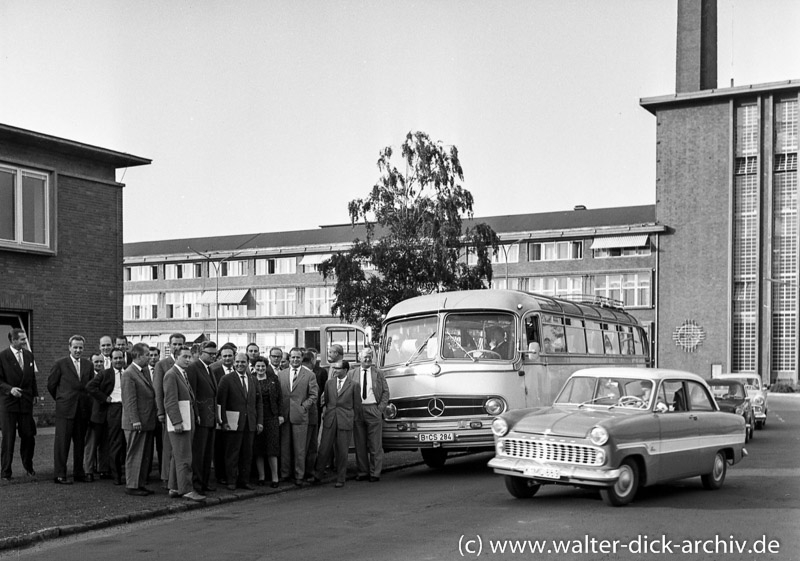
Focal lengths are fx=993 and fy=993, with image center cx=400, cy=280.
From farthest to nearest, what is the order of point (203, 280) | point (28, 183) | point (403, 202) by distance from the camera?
point (203, 280)
point (403, 202)
point (28, 183)

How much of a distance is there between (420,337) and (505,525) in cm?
711

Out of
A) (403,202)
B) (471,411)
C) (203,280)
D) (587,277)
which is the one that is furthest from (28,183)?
(203,280)

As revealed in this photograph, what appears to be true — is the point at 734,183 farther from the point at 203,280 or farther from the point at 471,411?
the point at 471,411

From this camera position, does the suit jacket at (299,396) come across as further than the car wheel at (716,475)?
Yes

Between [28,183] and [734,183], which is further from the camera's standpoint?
[734,183]

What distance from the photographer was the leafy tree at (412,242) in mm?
42938

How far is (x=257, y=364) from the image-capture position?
47.9 feet

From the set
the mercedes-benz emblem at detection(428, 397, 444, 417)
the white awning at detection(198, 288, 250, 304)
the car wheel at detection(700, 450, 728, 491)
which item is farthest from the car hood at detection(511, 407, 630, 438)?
the white awning at detection(198, 288, 250, 304)

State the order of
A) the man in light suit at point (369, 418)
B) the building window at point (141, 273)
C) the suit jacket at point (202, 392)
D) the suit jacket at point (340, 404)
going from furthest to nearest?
the building window at point (141, 273), the man in light suit at point (369, 418), the suit jacket at point (340, 404), the suit jacket at point (202, 392)

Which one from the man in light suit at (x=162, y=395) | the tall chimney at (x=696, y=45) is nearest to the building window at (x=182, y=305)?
the tall chimney at (x=696, y=45)

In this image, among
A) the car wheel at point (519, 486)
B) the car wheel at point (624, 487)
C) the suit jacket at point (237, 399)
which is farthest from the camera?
the suit jacket at point (237, 399)

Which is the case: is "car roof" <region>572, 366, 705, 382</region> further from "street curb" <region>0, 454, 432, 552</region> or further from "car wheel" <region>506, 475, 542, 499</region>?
"street curb" <region>0, 454, 432, 552</region>

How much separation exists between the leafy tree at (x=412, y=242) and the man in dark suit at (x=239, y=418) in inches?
1126

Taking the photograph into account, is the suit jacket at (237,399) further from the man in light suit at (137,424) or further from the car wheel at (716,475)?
the car wheel at (716,475)
